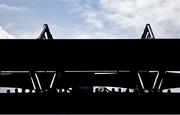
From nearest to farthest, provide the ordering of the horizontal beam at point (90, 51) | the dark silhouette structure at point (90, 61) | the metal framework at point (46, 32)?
1. the dark silhouette structure at point (90, 61)
2. the horizontal beam at point (90, 51)
3. the metal framework at point (46, 32)

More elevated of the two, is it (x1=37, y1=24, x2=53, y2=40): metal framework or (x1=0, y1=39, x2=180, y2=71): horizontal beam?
(x1=37, y1=24, x2=53, y2=40): metal framework

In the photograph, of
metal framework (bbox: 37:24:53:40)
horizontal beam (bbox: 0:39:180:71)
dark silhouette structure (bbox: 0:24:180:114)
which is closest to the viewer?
dark silhouette structure (bbox: 0:24:180:114)

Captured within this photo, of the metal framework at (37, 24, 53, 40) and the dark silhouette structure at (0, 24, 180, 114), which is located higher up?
the metal framework at (37, 24, 53, 40)

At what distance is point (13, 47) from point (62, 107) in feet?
11.2

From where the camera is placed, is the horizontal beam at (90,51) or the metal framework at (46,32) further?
the metal framework at (46,32)

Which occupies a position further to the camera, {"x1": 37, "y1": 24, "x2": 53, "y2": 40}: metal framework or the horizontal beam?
{"x1": 37, "y1": 24, "x2": 53, "y2": 40}: metal framework

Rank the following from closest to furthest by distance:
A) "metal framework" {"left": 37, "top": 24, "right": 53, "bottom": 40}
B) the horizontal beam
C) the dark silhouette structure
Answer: the dark silhouette structure → the horizontal beam → "metal framework" {"left": 37, "top": 24, "right": 53, "bottom": 40}

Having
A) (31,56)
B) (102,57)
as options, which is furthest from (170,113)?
(31,56)

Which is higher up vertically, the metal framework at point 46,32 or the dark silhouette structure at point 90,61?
the metal framework at point 46,32

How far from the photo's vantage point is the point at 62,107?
9.88 metres

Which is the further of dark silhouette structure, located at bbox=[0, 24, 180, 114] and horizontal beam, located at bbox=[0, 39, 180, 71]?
horizontal beam, located at bbox=[0, 39, 180, 71]

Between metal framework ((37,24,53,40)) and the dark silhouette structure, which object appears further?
metal framework ((37,24,53,40))

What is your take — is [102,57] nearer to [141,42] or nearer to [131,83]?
[141,42]

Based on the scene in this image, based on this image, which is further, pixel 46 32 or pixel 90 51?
pixel 46 32
